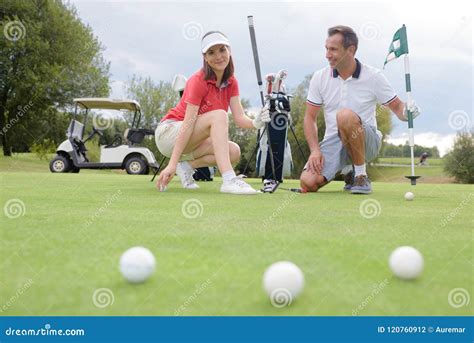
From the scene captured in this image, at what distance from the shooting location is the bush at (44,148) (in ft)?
87.2

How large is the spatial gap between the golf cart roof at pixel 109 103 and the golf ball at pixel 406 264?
1476 centimetres

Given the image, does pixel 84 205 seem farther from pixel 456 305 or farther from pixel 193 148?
pixel 456 305

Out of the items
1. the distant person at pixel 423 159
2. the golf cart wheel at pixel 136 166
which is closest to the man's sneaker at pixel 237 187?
the golf cart wheel at pixel 136 166

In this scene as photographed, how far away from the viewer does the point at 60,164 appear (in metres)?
15.6

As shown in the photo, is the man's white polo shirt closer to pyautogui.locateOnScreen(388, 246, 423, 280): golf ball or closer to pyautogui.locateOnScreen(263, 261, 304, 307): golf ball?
pyautogui.locateOnScreen(388, 246, 423, 280): golf ball

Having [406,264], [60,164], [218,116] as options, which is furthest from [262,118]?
[60,164]

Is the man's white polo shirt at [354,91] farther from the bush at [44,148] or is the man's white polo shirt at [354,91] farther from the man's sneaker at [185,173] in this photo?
the bush at [44,148]

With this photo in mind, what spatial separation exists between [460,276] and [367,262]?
349 mm

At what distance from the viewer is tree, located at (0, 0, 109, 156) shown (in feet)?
81.5

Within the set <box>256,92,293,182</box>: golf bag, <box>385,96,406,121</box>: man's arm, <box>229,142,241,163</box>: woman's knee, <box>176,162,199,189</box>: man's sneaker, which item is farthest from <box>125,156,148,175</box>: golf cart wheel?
<box>385,96,406,121</box>: man's arm

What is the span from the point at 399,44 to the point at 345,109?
8.26 feet

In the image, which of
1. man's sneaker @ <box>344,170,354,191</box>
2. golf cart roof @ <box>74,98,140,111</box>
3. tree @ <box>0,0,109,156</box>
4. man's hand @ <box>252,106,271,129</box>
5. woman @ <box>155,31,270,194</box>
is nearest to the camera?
woman @ <box>155,31,270,194</box>

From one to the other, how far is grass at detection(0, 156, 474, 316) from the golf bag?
10.4ft

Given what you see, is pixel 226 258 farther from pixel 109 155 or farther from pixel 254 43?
pixel 109 155
